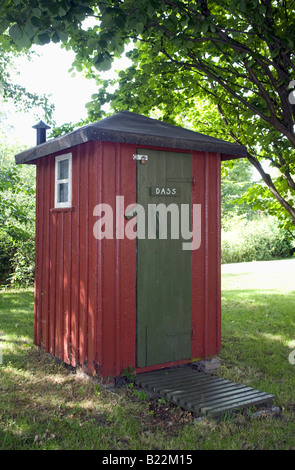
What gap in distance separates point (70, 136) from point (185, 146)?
1.35 metres

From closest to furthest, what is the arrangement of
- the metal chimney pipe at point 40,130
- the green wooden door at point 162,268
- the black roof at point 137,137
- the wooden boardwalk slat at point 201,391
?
the wooden boardwalk slat at point 201,391 < the black roof at point 137,137 < the green wooden door at point 162,268 < the metal chimney pipe at point 40,130

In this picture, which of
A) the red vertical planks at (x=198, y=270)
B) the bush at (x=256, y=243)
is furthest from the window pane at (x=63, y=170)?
the bush at (x=256, y=243)

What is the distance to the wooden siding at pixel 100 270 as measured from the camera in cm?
525

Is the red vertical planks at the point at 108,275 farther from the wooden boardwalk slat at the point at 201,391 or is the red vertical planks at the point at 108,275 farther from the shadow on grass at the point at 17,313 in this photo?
the shadow on grass at the point at 17,313

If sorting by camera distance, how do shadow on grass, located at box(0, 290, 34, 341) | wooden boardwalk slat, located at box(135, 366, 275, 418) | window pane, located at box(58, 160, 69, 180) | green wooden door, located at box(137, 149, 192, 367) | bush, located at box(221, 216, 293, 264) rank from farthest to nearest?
bush, located at box(221, 216, 293, 264), shadow on grass, located at box(0, 290, 34, 341), window pane, located at box(58, 160, 69, 180), green wooden door, located at box(137, 149, 192, 367), wooden boardwalk slat, located at box(135, 366, 275, 418)

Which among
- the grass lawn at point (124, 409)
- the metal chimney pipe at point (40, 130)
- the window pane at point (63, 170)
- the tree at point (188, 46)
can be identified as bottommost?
the grass lawn at point (124, 409)

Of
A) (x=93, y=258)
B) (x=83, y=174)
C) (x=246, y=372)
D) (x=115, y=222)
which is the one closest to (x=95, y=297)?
(x=93, y=258)

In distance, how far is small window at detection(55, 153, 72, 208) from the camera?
5.88m

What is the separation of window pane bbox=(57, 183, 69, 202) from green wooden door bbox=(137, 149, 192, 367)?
1.12 m

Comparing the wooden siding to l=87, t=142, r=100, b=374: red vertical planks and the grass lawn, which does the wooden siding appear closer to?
l=87, t=142, r=100, b=374: red vertical planks

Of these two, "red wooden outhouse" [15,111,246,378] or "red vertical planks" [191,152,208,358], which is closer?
"red wooden outhouse" [15,111,246,378]

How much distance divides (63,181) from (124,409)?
2.98 metres

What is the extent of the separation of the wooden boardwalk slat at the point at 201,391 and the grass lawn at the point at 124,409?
0.35ft

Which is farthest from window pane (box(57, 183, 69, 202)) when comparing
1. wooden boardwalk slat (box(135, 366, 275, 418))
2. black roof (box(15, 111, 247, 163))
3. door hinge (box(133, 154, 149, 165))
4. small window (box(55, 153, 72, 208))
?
wooden boardwalk slat (box(135, 366, 275, 418))
